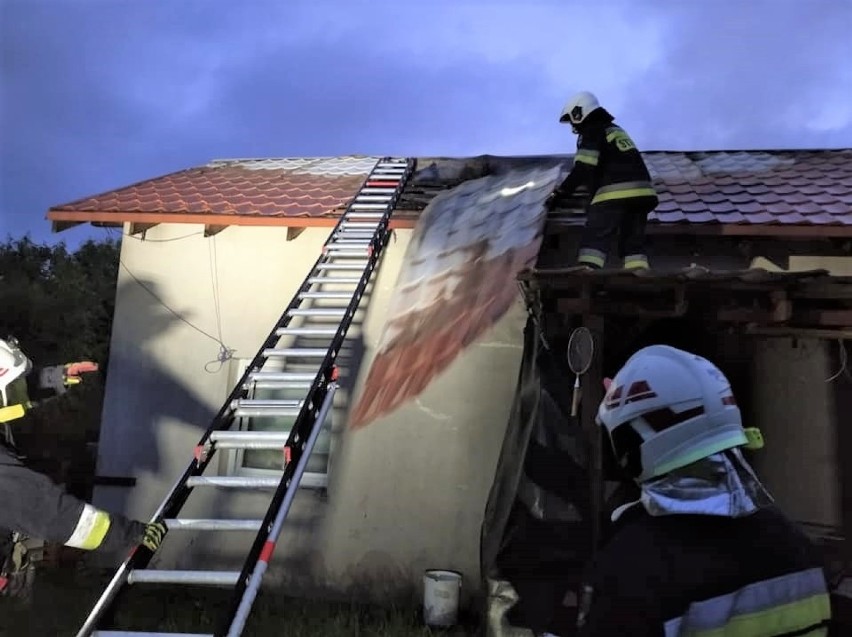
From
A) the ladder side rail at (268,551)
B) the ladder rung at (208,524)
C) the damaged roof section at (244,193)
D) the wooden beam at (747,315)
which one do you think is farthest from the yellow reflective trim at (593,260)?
the ladder rung at (208,524)

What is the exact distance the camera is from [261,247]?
6.44 m

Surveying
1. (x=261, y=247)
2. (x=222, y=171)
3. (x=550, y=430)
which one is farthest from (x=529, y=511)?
(x=222, y=171)

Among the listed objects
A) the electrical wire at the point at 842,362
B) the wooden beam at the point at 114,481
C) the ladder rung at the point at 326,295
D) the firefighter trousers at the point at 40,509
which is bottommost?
the wooden beam at the point at 114,481

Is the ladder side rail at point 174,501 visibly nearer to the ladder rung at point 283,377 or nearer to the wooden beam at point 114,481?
A: the ladder rung at point 283,377

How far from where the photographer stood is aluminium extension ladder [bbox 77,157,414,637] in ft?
10.1

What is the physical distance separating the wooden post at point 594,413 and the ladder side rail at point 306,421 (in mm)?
1447

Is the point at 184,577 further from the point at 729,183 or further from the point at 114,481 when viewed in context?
the point at 729,183

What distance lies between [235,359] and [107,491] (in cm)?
148

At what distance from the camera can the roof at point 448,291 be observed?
491cm

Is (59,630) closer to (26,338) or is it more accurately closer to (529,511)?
(529,511)

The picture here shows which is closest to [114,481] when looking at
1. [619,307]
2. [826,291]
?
[619,307]

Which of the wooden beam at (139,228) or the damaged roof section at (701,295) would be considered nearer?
the damaged roof section at (701,295)

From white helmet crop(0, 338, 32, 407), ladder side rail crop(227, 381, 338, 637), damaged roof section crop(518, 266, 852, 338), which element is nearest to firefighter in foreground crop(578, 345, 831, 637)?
ladder side rail crop(227, 381, 338, 637)

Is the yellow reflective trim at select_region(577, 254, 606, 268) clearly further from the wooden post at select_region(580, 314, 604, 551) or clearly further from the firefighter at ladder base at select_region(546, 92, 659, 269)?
the wooden post at select_region(580, 314, 604, 551)
